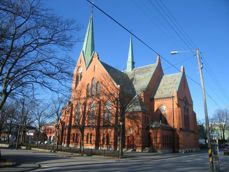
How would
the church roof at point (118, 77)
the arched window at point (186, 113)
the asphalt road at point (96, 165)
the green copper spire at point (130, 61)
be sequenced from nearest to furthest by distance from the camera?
1. the asphalt road at point (96, 165)
2. the church roof at point (118, 77)
3. the arched window at point (186, 113)
4. the green copper spire at point (130, 61)

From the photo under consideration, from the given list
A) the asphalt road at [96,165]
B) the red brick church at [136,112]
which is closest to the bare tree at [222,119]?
the red brick church at [136,112]

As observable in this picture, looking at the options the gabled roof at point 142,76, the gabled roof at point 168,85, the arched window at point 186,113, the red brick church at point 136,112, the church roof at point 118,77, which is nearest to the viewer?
the red brick church at point 136,112

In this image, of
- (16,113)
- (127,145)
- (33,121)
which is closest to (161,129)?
(127,145)

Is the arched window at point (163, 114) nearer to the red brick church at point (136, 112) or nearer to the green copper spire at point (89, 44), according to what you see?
the red brick church at point (136, 112)

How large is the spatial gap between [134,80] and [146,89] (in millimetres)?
5346

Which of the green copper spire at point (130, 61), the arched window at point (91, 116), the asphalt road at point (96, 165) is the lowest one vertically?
the asphalt road at point (96, 165)

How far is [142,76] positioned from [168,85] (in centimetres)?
636

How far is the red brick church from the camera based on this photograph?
41844mm

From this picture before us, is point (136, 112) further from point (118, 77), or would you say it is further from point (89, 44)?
point (89, 44)

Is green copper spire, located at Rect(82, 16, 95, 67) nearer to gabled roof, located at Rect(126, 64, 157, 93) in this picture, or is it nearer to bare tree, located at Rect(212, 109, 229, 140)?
gabled roof, located at Rect(126, 64, 157, 93)

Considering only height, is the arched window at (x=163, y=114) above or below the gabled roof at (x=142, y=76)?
below

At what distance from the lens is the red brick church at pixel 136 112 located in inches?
1647

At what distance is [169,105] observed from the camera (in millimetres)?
47688

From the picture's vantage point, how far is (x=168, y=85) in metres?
50.9
